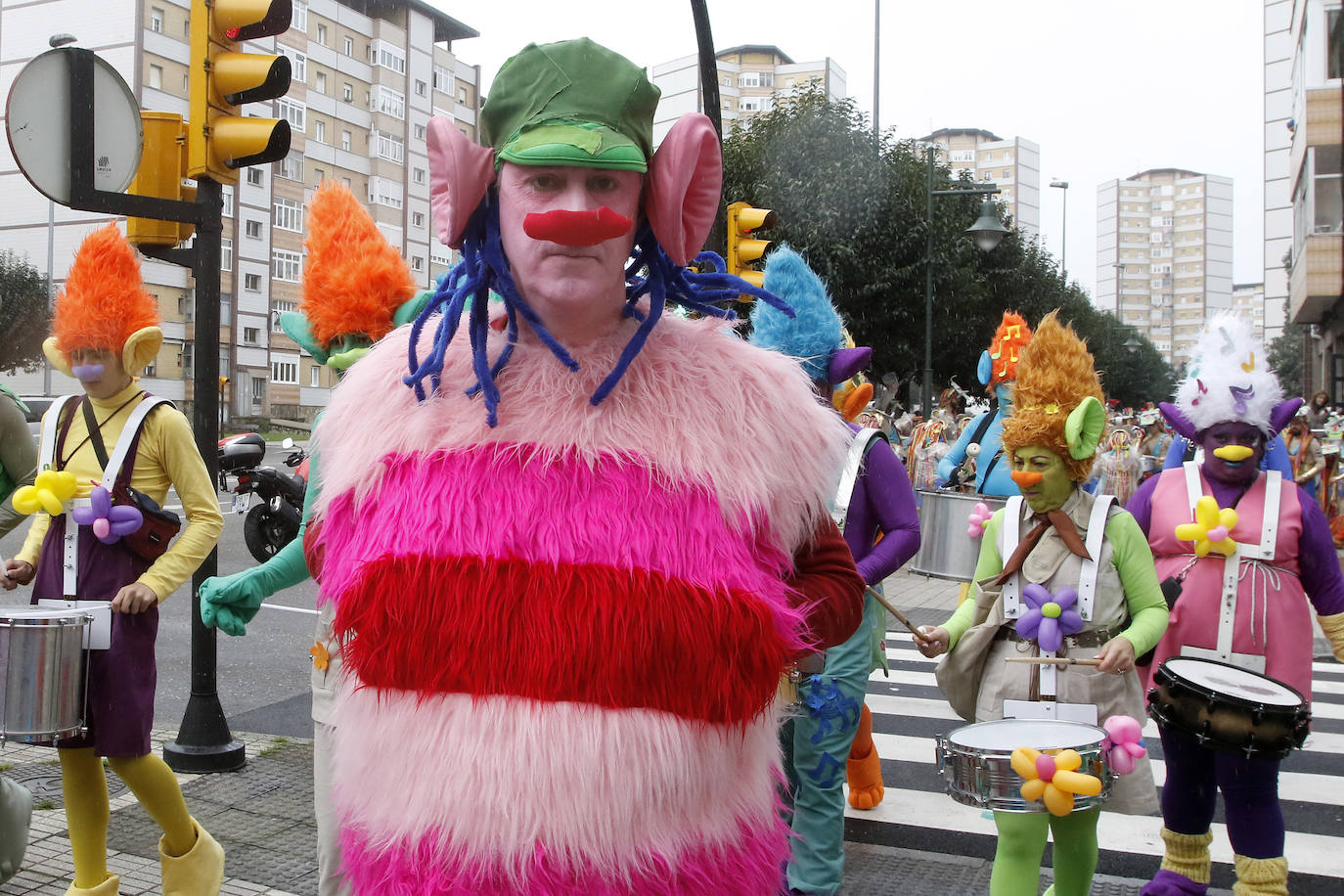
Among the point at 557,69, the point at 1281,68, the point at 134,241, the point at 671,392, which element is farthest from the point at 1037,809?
the point at 1281,68

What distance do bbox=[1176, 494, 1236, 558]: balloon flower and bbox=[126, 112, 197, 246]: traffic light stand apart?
455 centimetres

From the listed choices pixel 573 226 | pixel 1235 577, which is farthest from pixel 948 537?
pixel 573 226

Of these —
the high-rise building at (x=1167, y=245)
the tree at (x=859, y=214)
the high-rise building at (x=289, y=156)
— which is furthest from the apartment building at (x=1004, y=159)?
the tree at (x=859, y=214)

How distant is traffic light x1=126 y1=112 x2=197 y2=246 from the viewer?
17.9ft

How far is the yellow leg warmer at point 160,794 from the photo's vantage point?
362 centimetres

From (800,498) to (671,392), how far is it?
0.30m

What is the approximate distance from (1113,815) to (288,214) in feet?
187

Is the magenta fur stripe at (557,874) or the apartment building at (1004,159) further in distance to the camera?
the apartment building at (1004,159)

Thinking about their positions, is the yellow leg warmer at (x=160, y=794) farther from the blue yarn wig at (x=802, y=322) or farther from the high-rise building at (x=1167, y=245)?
the high-rise building at (x=1167, y=245)

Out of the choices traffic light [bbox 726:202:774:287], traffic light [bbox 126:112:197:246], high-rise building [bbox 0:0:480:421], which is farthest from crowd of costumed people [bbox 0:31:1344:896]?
high-rise building [bbox 0:0:480:421]

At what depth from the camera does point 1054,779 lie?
2938mm

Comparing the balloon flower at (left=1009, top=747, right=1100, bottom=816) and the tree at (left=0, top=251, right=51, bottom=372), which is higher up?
the tree at (left=0, top=251, right=51, bottom=372)

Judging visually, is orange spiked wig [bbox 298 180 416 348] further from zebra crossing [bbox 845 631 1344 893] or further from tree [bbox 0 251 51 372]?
tree [bbox 0 251 51 372]

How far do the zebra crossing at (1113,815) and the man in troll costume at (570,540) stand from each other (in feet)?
10.8
